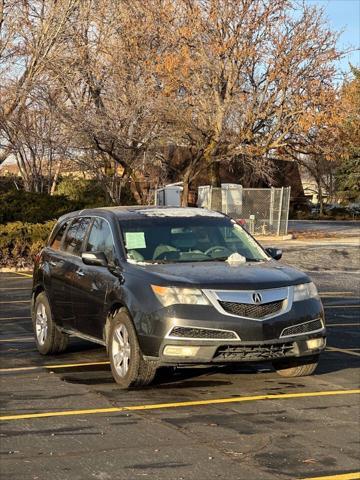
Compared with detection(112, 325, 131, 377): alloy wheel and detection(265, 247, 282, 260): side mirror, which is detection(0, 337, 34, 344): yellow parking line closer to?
detection(112, 325, 131, 377): alloy wheel

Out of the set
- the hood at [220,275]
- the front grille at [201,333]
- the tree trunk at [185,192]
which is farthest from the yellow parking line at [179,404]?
the tree trunk at [185,192]

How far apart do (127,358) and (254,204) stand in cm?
2760

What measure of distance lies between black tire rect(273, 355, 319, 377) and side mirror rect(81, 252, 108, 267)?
6.46 feet

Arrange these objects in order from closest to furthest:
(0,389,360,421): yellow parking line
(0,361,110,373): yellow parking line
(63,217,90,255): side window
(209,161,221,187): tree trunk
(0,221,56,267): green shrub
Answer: (0,389,360,421): yellow parking line
(0,361,110,373): yellow parking line
(63,217,90,255): side window
(0,221,56,267): green shrub
(209,161,221,187): tree trunk

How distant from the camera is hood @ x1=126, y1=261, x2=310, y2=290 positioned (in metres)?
7.49

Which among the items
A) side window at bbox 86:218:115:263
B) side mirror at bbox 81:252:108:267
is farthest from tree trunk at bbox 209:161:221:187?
side mirror at bbox 81:252:108:267

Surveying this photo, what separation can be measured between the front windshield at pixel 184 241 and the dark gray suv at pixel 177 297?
0.03ft

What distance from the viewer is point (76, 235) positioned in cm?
955

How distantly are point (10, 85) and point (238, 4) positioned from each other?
12193mm

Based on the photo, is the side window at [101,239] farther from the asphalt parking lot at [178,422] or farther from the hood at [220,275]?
the asphalt parking lot at [178,422]

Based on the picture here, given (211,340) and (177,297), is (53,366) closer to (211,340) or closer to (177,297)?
(177,297)

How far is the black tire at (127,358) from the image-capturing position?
7.55 m

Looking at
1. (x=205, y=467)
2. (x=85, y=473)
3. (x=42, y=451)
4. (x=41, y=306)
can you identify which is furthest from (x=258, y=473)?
(x=41, y=306)

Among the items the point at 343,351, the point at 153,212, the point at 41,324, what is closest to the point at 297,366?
the point at 343,351
